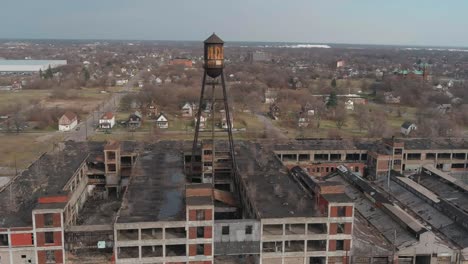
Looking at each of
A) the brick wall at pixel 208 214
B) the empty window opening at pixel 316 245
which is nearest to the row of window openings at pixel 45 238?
the brick wall at pixel 208 214

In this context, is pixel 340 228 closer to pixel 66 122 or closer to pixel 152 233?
pixel 152 233

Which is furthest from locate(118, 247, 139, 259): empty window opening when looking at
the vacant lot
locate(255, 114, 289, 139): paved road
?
locate(255, 114, 289, 139): paved road

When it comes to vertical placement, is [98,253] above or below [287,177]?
below

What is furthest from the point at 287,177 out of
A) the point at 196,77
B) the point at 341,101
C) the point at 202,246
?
the point at 196,77

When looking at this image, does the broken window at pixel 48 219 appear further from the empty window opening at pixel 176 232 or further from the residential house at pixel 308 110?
the residential house at pixel 308 110

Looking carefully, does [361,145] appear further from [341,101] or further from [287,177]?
[341,101]

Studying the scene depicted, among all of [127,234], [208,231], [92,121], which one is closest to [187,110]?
[92,121]

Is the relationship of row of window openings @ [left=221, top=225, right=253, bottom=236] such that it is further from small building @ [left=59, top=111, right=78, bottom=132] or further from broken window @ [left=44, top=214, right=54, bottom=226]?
small building @ [left=59, top=111, right=78, bottom=132]
